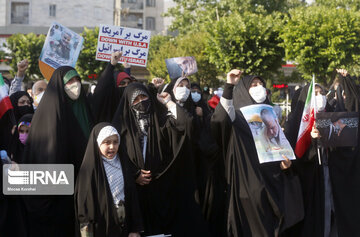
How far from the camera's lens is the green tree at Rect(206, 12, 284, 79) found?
2173cm

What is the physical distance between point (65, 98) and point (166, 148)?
118 centimetres

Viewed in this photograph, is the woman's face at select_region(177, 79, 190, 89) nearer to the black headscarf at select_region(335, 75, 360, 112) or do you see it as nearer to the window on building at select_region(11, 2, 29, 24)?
the black headscarf at select_region(335, 75, 360, 112)

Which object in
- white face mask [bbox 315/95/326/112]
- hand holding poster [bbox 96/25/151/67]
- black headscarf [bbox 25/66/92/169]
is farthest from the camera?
hand holding poster [bbox 96/25/151/67]

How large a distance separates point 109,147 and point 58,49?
250 cm

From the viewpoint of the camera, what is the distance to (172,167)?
523 cm

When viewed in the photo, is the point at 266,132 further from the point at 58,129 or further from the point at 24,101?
the point at 24,101

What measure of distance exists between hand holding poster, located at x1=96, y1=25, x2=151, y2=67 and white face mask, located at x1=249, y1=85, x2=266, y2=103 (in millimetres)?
2745

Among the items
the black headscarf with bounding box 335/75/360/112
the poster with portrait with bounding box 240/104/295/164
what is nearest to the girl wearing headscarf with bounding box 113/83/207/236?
the poster with portrait with bounding box 240/104/295/164

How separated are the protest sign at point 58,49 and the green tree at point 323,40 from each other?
1573 cm

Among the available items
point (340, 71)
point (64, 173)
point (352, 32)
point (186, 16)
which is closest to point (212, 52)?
point (352, 32)

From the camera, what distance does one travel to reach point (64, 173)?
4.30 metres

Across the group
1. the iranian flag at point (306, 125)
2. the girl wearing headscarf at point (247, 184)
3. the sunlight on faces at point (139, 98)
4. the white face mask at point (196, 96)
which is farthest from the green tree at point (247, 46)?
the girl wearing headscarf at point (247, 184)

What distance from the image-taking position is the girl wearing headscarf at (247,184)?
4.44 meters

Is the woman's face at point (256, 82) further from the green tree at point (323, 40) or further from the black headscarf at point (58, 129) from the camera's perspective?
the green tree at point (323, 40)
